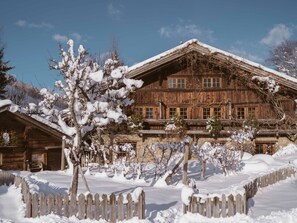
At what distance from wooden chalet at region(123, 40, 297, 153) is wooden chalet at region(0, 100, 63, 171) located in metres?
6.11

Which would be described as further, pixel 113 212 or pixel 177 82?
pixel 177 82

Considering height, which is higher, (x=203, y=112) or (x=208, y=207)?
(x=203, y=112)

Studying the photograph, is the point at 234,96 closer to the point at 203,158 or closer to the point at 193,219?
the point at 203,158

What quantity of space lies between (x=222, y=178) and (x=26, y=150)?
43.4 ft

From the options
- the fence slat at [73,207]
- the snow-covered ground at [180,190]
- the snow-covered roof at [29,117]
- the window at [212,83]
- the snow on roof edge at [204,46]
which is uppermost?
the snow on roof edge at [204,46]

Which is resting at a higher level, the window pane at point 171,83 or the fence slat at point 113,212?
the window pane at point 171,83

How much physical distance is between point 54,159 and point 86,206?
1608 cm

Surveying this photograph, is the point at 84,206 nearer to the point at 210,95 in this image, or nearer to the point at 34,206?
the point at 34,206

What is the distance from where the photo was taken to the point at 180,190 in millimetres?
14773

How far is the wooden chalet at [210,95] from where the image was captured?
24875 mm

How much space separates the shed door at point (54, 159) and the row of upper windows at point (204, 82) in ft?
31.8

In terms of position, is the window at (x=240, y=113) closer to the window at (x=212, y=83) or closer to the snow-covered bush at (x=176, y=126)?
the window at (x=212, y=83)

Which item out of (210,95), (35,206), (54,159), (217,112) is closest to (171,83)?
(210,95)

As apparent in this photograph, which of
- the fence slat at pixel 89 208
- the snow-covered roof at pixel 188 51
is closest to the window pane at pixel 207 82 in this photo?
the snow-covered roof at pixel 188 51
